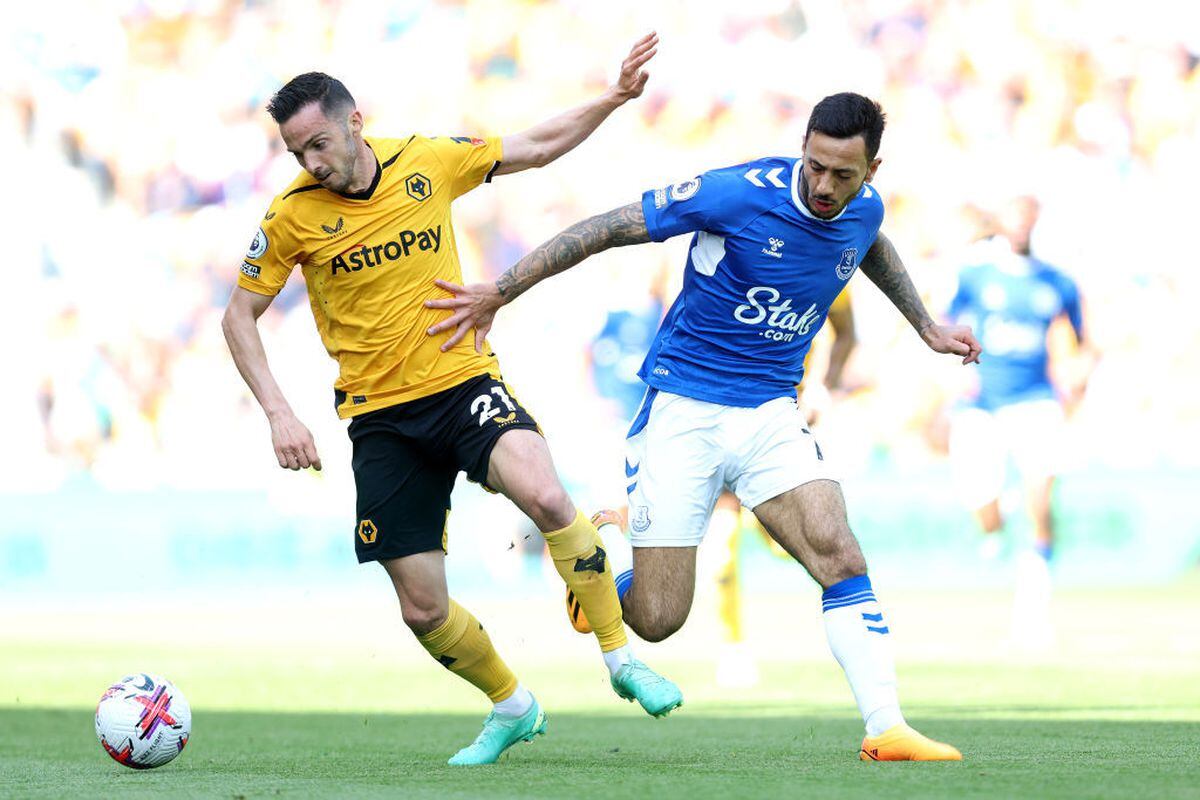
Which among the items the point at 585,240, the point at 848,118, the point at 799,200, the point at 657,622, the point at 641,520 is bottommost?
the point at 657,622

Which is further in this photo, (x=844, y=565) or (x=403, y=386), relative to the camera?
(x=403, y=386)

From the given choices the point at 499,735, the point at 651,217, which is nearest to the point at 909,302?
the point at 651,217

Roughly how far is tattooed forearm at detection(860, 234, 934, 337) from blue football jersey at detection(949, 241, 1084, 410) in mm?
6787

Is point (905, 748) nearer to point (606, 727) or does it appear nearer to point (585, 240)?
point (585, 240)

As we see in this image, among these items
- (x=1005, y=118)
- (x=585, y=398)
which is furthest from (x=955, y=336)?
(x=1005, y=118)

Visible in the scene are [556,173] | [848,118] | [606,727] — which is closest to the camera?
[848,118]

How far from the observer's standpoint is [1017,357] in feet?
43.1

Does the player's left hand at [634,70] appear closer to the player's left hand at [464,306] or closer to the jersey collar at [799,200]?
the jersey collar at [799,200]

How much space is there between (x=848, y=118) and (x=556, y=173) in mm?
15054

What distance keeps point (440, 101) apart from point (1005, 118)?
21.3 ft

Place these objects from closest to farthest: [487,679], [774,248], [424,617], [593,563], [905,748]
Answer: [905,748], [774,248], [593,563], [424,617], [487,679]

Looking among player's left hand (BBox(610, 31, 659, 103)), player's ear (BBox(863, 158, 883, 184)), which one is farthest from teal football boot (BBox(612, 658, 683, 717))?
player's left hand (BBox(610, 31, 659, 103))

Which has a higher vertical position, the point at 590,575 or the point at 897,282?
the point at 897,282

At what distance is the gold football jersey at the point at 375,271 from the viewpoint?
19.9ft
